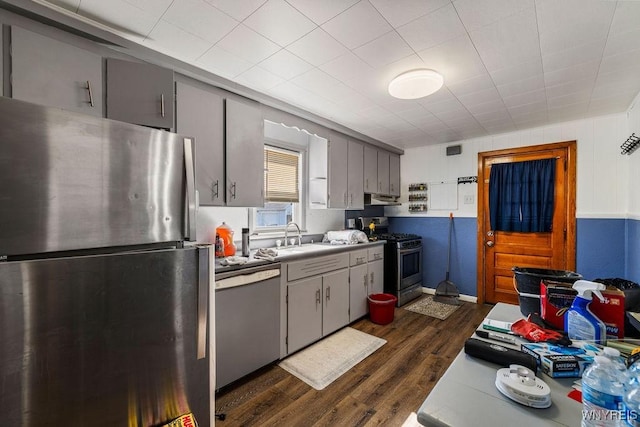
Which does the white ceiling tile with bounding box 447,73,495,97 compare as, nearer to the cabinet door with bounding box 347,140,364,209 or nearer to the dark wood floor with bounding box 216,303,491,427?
the cabinet door with bounding box 347,140,364,209

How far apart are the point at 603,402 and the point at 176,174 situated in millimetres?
1670

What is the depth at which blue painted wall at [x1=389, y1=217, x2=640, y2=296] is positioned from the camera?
2.96 metres

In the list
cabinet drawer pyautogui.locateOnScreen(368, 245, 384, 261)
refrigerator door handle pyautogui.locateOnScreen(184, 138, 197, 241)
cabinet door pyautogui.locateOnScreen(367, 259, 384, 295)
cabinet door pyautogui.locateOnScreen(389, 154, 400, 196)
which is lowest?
cabinet door pyautogui.locateOnScreen(367, 259, 384, 295)

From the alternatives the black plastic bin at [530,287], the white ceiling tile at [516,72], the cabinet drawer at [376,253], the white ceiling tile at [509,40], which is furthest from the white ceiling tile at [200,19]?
the cabinet drawer at [376,253]

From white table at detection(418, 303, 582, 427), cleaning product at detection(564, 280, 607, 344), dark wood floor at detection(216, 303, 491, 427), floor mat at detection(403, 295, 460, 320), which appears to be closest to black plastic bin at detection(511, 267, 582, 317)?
cleaning product at detection(564, 280, 607, 344)

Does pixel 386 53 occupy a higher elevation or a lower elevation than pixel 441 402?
higher

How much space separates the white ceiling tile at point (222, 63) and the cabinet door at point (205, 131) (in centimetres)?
18

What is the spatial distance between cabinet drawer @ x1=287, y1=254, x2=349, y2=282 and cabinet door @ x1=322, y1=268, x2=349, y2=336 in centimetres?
8

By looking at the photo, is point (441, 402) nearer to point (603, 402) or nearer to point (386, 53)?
point (603, 402)

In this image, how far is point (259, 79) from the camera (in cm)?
230

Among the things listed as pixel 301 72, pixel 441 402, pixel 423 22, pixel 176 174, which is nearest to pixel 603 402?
pixel 441 402

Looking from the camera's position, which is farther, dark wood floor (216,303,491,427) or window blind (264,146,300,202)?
window blind (264,146,300,202)

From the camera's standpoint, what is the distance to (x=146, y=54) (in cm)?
183

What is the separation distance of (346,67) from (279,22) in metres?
0.66
